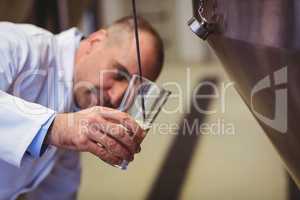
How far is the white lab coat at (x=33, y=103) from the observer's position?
0.54m

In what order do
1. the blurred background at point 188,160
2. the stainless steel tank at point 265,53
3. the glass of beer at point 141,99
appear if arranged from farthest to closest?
the blurred background at point 188,160, the glass of beer at point 141,99, the stainless steel tank at point 265,53

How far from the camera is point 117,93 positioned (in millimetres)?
752

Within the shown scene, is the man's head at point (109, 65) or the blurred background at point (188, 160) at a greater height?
the man's head at point (109, 65)

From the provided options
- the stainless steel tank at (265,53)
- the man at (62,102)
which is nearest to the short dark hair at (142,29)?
the man at (62,102)

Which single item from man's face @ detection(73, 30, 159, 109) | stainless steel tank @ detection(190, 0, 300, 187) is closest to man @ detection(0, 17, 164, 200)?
man's face @ detection(73, 30, 159, 109)

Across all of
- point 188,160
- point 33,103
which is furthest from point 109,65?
point 188,160

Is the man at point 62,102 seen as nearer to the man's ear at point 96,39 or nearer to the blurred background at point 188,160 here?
the man's ear at point 96,39

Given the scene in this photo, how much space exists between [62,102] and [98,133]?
23 cm

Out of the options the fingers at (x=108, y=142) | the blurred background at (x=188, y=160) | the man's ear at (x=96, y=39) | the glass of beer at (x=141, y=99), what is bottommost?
the blurred background at (x=188, y=160)

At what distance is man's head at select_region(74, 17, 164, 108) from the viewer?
0.75 metres

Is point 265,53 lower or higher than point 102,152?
higher

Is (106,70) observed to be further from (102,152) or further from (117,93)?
(102,152)

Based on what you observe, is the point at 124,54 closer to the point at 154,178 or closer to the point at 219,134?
the point at 154,178

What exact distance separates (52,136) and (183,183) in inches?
23.5
